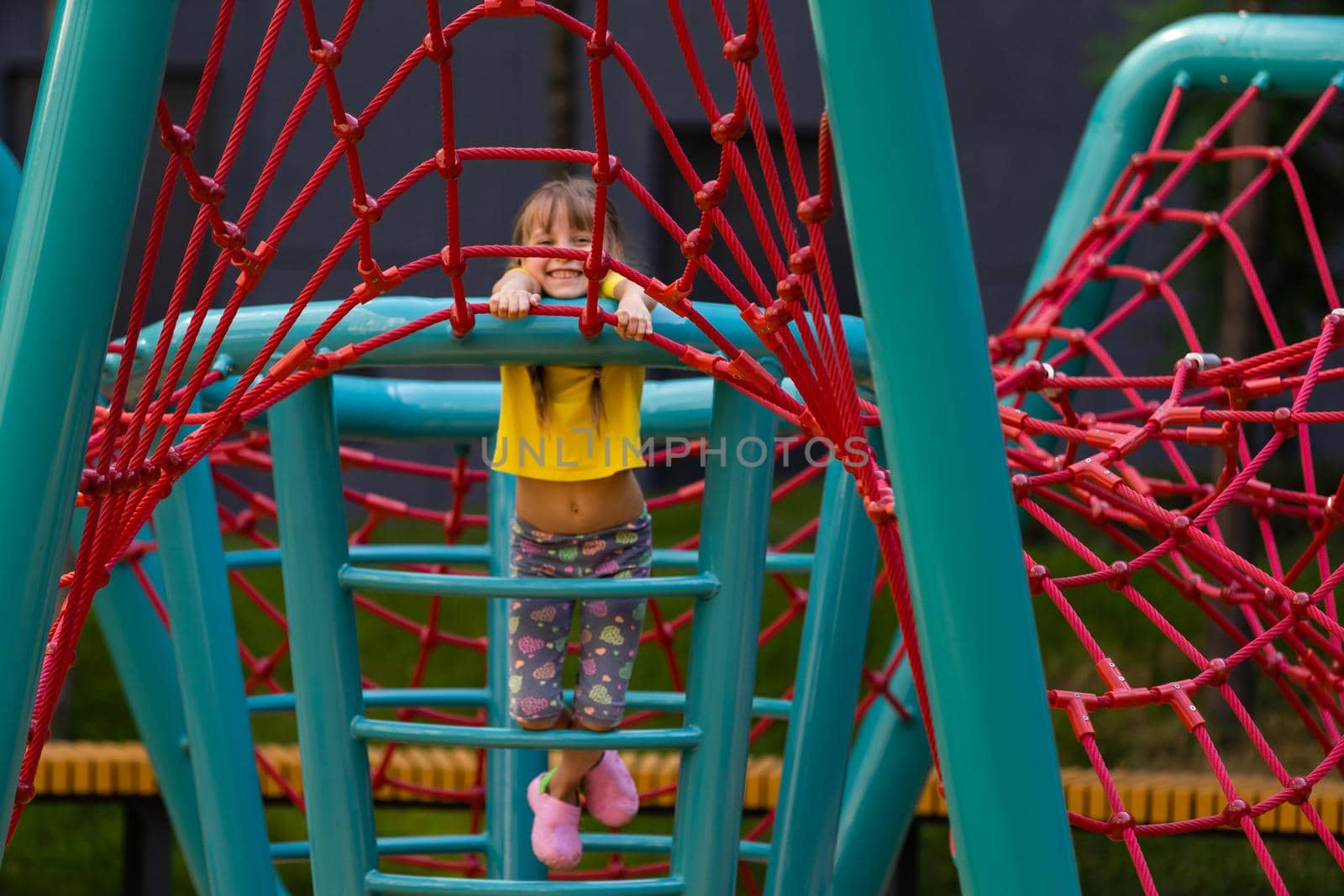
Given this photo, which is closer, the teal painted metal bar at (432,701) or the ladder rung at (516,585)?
the ladder rung at (516,585)

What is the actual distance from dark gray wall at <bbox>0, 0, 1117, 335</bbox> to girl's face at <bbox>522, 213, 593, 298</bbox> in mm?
4850

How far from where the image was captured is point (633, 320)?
1.71 metres

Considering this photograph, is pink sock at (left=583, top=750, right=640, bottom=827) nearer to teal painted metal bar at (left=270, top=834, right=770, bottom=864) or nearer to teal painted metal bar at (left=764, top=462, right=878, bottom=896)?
teal painted metal bar at (left=764, top=462, right=878, bottom=896)

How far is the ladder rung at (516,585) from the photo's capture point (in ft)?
5.54

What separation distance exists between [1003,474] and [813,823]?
2.99 ft

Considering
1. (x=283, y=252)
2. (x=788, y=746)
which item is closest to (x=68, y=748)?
(x=788, y=746)

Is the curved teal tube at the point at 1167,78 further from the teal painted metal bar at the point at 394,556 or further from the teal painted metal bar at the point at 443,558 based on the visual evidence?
the teal painted metal bar at the point at 394,556

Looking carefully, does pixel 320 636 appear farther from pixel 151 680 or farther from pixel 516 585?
pixel 151 680

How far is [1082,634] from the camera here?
164cm

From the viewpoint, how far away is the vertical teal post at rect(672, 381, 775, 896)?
1.83m

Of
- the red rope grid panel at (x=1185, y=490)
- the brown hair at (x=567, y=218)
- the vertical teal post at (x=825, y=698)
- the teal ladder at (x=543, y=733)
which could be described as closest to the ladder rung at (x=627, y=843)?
the vertical teal post at (x=825, y=698)

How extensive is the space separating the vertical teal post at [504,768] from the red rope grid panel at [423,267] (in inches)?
26.1

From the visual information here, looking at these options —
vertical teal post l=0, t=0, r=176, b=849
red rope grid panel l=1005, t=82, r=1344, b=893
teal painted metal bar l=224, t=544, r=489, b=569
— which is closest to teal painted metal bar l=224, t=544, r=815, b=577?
teal painted metal bar l=224, t=544, r=489, b=569

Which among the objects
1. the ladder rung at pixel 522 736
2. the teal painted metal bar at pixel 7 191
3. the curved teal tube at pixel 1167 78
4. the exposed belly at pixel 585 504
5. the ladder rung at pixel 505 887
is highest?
the curved teal tube at pixel 1167 78
